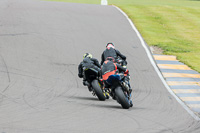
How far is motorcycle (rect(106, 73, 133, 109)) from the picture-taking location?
433 inches

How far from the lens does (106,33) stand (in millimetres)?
22688

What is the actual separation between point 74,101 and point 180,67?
8448 mm

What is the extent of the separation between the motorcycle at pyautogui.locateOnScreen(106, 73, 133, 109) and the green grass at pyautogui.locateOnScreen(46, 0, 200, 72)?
8.21 metres

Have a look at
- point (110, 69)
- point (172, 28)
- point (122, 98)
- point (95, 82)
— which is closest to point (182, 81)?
point (95, 82)

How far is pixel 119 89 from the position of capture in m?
11.1

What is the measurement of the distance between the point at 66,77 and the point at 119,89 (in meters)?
4.54

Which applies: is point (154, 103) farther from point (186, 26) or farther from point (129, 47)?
point (186, 26)

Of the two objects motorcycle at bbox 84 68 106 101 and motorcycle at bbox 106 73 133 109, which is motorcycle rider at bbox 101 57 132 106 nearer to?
motorcycle at bbox 106 73 133 109

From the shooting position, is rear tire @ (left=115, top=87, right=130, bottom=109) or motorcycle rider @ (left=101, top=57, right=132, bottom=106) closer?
rear tire @ (left=115, top=87, right=130, bottom=109)

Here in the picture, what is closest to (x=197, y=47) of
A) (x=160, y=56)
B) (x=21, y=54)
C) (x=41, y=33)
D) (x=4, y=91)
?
(x=160, y=56)

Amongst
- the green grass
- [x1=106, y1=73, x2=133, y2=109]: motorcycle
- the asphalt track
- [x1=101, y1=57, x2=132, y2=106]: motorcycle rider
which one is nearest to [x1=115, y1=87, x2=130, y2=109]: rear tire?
[x1=106, y1=73, x2=133, y2=109]: motorcycle

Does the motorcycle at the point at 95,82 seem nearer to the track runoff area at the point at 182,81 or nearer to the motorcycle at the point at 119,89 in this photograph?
the motorcycle at the point at 119,89

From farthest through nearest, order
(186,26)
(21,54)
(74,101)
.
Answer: (186,26)
(21,54)
(74,101)

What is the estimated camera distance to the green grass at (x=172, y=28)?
21750mm
